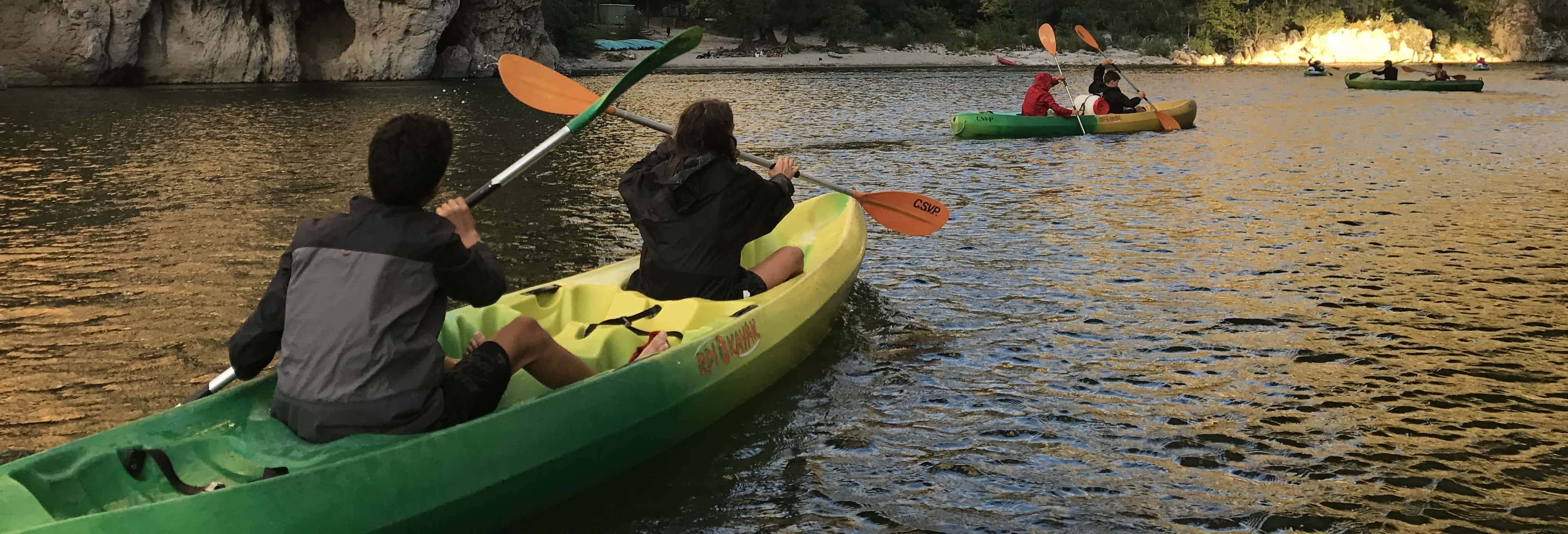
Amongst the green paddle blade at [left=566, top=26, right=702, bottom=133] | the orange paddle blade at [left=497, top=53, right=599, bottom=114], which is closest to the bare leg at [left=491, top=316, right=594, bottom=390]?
the green paddle blade at [left=566, top=26, right=702, bottom=133]

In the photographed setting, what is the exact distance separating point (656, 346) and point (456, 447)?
1.40 meters

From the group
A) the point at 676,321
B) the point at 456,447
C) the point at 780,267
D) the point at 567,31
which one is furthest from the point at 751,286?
the point at 567,31

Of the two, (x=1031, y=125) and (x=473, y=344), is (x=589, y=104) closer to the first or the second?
(x=473, y=344)

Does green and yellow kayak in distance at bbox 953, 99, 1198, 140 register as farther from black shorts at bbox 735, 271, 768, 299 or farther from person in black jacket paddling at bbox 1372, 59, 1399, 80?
person in black jacket paddling at bbox 1372, 59, 1399, 80

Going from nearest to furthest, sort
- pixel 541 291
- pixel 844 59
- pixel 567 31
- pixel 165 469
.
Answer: pixel 165 469
pixel 541 291
pixel 567 31
pixel 844 59

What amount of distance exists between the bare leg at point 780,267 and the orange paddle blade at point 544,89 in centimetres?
190

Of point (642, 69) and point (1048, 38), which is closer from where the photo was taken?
point (642, 69)

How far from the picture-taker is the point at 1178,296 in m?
8.25

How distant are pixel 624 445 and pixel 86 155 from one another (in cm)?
1533

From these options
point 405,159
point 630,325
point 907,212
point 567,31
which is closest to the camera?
point 405,159

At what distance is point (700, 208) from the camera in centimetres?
587

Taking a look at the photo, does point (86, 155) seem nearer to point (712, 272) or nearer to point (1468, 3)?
point (712, 272)

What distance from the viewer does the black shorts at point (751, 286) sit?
619 cm

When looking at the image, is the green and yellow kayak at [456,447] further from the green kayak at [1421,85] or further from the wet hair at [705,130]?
the green kayak at [1421,85]
